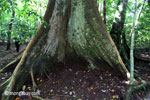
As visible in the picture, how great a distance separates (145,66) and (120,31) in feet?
6.87

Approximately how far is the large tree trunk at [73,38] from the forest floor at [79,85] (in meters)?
0.30

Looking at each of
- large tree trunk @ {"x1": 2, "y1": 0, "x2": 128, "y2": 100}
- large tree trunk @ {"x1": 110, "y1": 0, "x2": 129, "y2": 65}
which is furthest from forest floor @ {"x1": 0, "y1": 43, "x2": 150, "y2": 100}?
large tree trunk @ {"x1": 110, "y1": 0, "x2": 129, "y2": 65}

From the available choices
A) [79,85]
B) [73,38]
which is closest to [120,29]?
[73,38]

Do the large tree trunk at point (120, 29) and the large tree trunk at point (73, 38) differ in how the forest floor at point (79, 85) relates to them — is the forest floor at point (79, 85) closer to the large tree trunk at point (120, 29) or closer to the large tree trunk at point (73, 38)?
the large tree trunk at point (73, 38)

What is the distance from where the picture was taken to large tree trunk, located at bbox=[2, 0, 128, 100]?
383cm

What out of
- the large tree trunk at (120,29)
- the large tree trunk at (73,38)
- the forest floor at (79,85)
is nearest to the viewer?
the forest floor at (79,85)

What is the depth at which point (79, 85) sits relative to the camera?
3.46 meters

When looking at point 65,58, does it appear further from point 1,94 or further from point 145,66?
point 145,66

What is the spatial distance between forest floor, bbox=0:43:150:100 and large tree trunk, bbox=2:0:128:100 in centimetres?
30

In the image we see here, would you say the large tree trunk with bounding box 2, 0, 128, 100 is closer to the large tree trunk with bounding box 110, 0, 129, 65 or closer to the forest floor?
the forest floor

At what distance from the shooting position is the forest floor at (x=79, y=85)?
3.15m

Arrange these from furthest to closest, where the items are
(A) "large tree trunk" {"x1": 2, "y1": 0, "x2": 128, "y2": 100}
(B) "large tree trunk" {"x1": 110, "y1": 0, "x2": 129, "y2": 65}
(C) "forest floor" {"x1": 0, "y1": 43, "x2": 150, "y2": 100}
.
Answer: (B) "large tree trunk" {"x1": 110, "y1": 0, "x2": 129, "y2": 65}
(A) "large tree trunk" {"x1": 2, "y1": 0, "x2": 128, "y2": 100}
(C) "forest floor" {"x1": 0, "y1": 43, "x2": 150, "y2": 100}

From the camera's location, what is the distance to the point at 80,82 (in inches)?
140

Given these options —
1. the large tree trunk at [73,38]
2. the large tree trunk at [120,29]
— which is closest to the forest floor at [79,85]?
the large tree trunk at [73,38]
